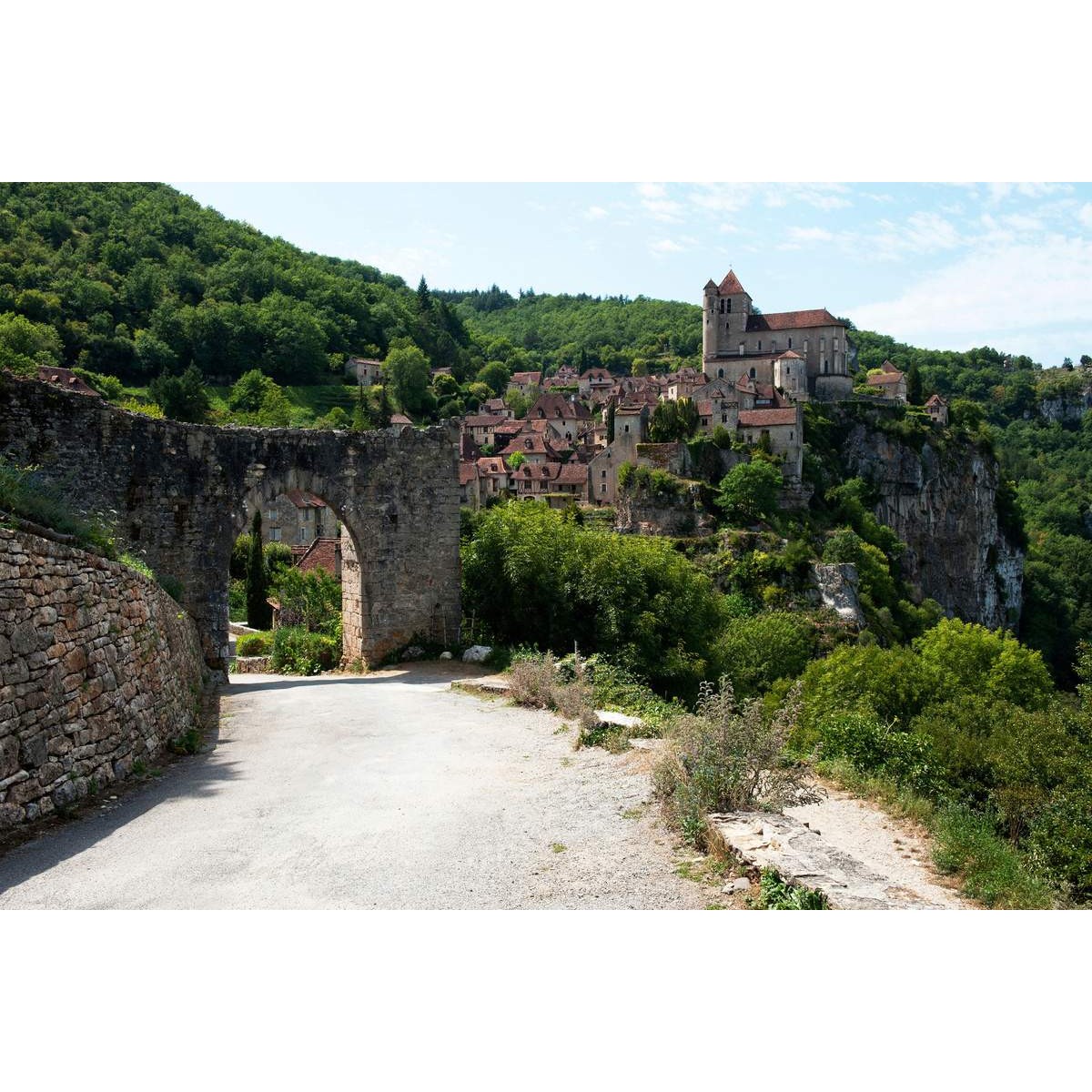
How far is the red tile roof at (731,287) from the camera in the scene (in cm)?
10012

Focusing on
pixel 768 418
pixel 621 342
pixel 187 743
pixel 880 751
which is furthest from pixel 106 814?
pixel 621 342

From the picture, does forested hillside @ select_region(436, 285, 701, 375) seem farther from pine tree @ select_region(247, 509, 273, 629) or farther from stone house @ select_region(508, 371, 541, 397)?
pine tree @ select_region(247, 509, 273, 629)

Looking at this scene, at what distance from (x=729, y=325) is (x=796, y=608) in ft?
166

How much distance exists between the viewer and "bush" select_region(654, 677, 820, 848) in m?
6.77

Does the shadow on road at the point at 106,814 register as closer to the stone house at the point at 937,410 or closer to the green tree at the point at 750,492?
the green tree at the point at 750,492

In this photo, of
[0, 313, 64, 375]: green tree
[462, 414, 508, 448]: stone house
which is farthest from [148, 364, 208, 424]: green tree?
[462, 414, 508, 448]: stone house

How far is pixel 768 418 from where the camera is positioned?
8281cm

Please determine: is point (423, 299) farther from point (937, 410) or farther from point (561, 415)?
point (937, 410)

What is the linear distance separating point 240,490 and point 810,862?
14.3m

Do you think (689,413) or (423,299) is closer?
(689,413)

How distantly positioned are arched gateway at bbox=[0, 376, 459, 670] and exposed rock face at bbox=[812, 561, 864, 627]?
43.3 m

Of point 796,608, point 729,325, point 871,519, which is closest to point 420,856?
point 796,608

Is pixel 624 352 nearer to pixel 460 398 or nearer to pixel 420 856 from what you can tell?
pixel 460 398

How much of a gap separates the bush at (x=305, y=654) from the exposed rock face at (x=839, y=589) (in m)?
43.1
